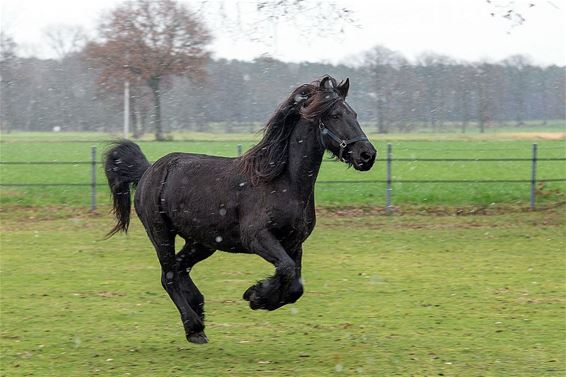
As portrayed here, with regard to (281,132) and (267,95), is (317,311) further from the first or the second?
(267,95)

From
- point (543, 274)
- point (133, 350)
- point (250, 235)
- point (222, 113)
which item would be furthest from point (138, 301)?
point (222, 113)

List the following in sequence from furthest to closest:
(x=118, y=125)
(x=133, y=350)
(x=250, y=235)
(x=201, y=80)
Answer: (x=118, y=125) → (x=201, y=80) → (x=133, y=350) → (x=250, y=235)

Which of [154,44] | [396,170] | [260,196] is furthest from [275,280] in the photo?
[396,170]

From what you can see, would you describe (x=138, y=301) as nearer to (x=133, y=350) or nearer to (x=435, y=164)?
(x=133, y=350)

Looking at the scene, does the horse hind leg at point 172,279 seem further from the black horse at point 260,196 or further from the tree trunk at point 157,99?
the tree trunk at point 157,99

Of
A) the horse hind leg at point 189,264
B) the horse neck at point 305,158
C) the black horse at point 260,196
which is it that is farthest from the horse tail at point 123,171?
the horse neck at point 305,158

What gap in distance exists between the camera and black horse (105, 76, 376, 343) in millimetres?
6266

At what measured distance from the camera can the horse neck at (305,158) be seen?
6469 millimetres

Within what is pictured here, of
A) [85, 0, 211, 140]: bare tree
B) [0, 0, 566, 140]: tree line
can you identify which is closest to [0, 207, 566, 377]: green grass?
[0, 0, 566, 140]: tree line

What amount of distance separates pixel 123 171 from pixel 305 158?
217 centimetres

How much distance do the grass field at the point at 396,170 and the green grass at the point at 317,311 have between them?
1.81 m

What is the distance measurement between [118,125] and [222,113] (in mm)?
7867

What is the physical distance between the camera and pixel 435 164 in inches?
1148

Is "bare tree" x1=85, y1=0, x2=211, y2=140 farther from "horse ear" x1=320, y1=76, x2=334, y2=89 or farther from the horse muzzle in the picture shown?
the horse muzzle
